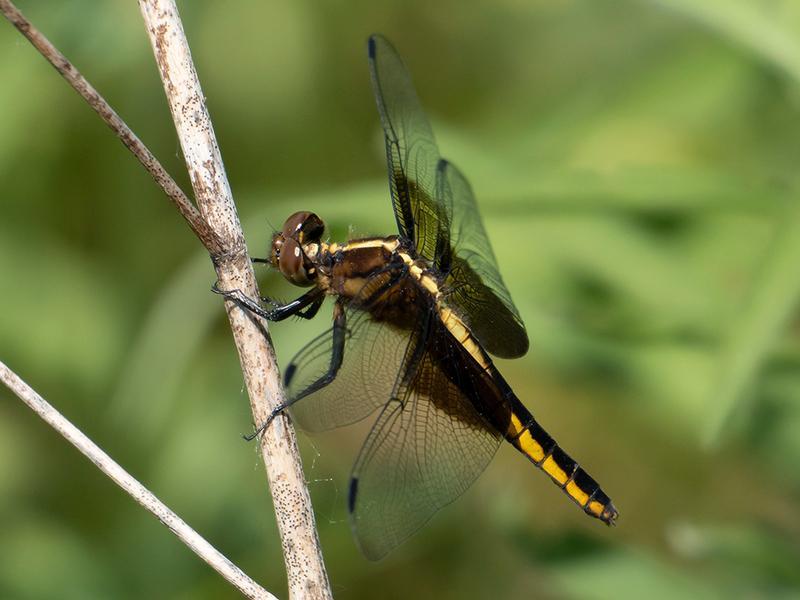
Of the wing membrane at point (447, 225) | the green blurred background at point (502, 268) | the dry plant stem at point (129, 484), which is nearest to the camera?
the dry plant stem at point (129, 484)

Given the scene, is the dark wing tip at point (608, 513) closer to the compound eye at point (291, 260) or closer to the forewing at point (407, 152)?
the forewing at point (407, 152)

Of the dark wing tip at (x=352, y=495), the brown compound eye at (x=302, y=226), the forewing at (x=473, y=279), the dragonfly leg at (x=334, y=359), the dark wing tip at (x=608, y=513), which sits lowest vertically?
the dark wing tip at (x=352, y=495)

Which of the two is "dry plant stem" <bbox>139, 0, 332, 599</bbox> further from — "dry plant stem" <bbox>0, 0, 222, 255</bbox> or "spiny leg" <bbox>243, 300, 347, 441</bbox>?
"spiny leg" <bbox>243, 300, 347, 441</bbox>

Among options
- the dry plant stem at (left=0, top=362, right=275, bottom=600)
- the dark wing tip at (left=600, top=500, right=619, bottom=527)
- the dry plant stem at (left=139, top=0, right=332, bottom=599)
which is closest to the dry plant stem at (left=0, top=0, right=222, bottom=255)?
the dry plant stem at (left=139, top=0, right=332, bottom=599)

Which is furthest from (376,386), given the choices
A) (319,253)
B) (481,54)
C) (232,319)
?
(481,54)

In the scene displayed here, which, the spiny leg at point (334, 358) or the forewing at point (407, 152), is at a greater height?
the forewing at point (407, 152)

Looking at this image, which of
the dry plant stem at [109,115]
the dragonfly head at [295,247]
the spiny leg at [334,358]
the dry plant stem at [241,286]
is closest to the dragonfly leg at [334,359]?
the spiny leg at [334,358]

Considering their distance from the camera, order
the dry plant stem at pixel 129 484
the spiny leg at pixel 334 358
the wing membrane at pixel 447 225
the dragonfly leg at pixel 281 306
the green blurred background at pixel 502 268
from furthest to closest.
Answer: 1. the green blurred background at pixel 502 268
2. the wing membrane at pixel 447 225
3. the spiny leg at pixel 334 358
4. the dragonfly leg at pixel 281 306
5. the dry plant stem at pixel 129 484
